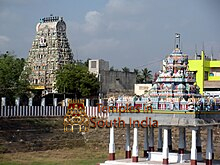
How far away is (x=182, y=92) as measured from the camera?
23.0m

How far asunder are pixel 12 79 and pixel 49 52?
18.7 m

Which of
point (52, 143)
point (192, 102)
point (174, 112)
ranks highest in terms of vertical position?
point (192, 102)

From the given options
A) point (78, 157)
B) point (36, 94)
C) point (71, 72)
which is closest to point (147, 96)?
point (78, 157)

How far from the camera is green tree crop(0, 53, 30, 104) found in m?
46.1

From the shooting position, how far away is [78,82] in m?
56.4

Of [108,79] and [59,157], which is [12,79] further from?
[59,157]

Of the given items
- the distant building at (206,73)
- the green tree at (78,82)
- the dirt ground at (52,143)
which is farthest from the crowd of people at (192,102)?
the green tree at (78,82)

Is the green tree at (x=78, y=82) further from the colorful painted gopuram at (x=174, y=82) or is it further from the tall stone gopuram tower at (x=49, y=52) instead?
the colorful painted gopuram at (x=174, y=82)

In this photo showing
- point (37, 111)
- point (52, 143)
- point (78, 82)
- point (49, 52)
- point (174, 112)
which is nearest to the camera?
point (174, 112)

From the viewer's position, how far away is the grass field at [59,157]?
28.6m

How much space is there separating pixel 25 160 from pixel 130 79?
115ft

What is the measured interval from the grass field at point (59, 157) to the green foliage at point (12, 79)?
526 inches

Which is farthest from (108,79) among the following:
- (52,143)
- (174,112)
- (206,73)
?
(174,112)

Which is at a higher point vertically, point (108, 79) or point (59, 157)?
point (108, 79)
